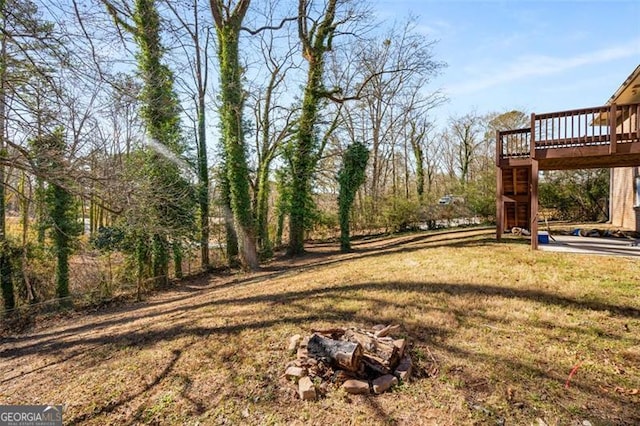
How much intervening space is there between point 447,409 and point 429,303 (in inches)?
79.1

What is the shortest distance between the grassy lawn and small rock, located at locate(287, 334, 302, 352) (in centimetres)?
11

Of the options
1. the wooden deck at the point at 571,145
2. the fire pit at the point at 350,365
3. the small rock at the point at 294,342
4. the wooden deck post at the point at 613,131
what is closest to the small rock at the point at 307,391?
the fire pit at the point at 350,365

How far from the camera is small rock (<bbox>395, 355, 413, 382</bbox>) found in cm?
279

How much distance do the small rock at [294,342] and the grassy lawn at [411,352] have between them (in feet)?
0.37

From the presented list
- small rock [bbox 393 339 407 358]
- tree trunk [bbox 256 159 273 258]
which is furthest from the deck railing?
tree trunk [bbox 256 159 273 258]

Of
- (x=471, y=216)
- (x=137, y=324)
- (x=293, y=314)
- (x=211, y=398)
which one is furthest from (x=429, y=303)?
(x=471, y=216)

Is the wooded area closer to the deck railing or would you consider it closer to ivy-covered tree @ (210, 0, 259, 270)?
ivy-covered tree @ (210, 0, 259, 270)

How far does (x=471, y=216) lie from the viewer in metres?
16.3

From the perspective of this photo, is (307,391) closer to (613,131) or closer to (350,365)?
(350,365)

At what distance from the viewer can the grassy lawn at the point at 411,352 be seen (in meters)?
2.50

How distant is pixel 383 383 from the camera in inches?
107

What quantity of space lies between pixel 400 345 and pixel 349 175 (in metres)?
8.63

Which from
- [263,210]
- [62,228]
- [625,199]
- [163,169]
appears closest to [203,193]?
[163,169]

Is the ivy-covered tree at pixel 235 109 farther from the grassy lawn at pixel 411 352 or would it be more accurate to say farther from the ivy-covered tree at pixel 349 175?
the grassy lawn at pixel 411 352
